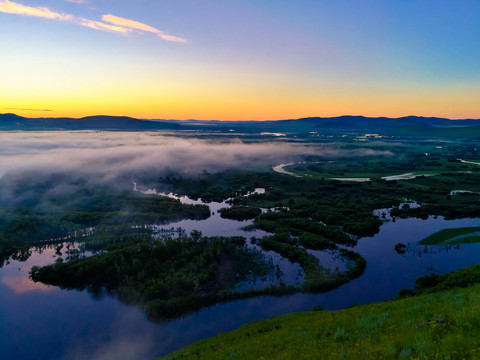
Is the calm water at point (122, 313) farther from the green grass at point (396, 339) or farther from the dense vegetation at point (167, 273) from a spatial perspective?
the green grass at point (396, 339)

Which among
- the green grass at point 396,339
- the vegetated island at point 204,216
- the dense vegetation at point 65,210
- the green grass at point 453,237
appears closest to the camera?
the green grass at point 396,339

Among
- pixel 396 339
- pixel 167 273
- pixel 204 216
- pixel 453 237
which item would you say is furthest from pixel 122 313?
pixel 453 237

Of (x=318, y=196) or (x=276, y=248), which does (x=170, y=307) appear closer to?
(x=276, y=248)

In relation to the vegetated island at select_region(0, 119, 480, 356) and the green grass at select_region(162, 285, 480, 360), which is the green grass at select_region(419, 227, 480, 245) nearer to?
the vegetated island at select_region(0, 119, 480, 356)

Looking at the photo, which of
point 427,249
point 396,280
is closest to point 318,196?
point 427,249

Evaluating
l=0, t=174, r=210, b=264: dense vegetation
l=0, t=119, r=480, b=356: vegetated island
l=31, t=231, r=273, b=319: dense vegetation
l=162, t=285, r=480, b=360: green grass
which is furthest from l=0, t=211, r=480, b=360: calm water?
l=162, t=285, r=480, b=360: green grass

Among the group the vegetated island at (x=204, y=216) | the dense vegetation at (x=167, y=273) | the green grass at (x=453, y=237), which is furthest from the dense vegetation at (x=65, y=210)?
the green grass at (x=453, y=237)

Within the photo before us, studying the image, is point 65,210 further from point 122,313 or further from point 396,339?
point 396,339
